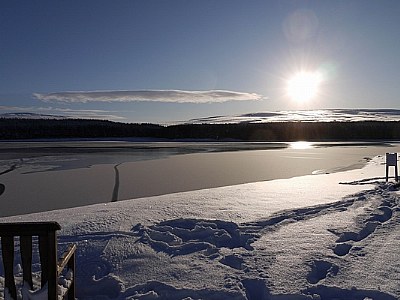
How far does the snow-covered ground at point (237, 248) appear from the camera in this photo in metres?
3.46

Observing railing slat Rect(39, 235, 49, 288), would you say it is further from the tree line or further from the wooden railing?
the tree line

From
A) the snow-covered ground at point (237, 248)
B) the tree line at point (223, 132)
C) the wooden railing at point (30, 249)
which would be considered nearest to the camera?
the wooden railing at point (30, 249)

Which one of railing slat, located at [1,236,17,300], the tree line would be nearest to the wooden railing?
railing slat, located at [1,236,17,300]

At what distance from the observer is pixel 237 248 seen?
4383 millimetres

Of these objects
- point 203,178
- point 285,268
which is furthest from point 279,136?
point 285,268

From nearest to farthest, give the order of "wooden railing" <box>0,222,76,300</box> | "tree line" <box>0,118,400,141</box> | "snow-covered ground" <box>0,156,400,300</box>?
"wooden railing" <box>0,222,76,300</box>, "snow-covered ground" <box>0,156,400,300</box>, "tree line" <box>0,118,400,141</box>

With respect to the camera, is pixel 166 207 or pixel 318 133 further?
pixel 318 133

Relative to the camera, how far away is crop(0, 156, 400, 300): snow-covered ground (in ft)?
11.3

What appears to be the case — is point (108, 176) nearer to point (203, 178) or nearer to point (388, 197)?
point (203, 178)

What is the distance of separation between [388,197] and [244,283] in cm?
473

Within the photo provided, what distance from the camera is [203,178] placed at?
1220 cm

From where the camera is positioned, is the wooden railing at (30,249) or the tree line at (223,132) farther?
the tree line at (223,132)

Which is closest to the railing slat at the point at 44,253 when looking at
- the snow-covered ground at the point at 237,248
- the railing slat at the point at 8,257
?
the railing slat at the point at 8,257

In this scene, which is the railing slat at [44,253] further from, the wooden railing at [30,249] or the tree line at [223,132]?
the tree line at [223,132]
